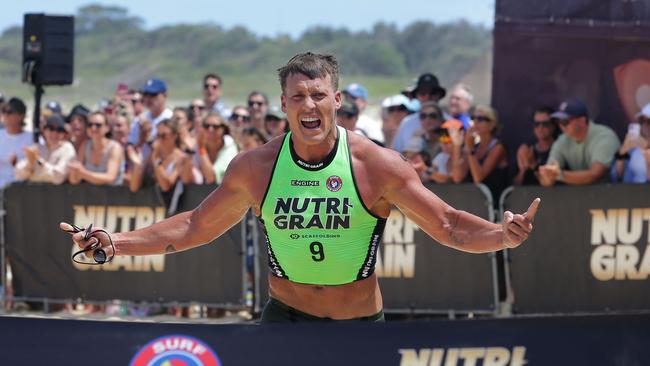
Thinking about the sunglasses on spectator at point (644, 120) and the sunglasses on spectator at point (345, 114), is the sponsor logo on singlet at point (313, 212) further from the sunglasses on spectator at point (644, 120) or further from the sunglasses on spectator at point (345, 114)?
the sunglasses on spectator at point (345, 114)

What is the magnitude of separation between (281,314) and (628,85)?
21.1ft

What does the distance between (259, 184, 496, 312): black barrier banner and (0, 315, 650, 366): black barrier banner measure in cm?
563

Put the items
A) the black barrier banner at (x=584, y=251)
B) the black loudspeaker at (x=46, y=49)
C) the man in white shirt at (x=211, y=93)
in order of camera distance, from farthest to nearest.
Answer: the man in white shirt at (x=211, y=93) < the black loudspeaker at (x=46, y=49) < the black barrier banner at (x=584, y=251)

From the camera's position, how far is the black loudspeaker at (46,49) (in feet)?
43.7

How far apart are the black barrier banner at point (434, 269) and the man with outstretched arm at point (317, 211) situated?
4.88 metres

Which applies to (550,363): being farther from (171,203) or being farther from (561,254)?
(171,203)

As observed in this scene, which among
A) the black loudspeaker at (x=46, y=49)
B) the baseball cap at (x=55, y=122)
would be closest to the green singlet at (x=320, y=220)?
the baseball cap at (x=55, y=122)

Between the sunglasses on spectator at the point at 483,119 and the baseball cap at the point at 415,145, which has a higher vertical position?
the sunglasses on spectator at the point at 483,119

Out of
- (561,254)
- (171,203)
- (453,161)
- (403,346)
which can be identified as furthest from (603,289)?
(403,346)

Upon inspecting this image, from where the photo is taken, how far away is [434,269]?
1059cm

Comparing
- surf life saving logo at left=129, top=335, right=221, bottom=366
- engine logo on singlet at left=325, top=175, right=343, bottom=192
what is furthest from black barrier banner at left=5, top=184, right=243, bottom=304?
surf life saving logo at left=129, top=335, right=221, bottom=366

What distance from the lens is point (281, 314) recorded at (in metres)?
5.51

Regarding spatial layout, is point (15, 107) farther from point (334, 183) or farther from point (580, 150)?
point (334, 183)

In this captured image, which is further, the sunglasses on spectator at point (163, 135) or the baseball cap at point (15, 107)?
the baseball cap at point (15, 107)
